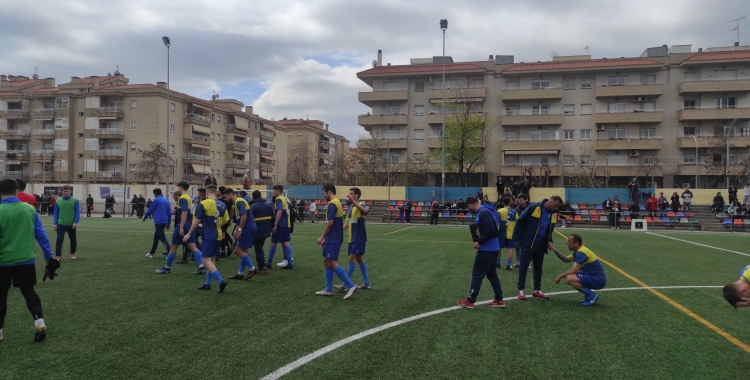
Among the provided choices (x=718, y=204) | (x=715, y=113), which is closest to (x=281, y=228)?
(x=718, y=204)

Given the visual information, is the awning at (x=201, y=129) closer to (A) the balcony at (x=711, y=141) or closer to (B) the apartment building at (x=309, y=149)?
(B) the apartment building at (x=309, y=149)

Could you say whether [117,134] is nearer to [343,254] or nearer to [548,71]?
[548,71]

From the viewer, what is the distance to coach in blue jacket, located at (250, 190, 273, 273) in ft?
36.3

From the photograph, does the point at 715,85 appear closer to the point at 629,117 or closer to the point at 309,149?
the point at 629,117

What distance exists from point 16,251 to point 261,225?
570 cm

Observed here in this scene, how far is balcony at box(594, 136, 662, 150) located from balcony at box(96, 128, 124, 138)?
59415 mm

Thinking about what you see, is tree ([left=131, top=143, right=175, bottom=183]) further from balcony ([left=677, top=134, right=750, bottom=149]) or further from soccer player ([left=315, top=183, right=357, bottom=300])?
balcony ([left=677, top=134, right=750, bottom=149])

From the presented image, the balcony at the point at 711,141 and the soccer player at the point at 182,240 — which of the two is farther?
the balcony at the point at 711,141

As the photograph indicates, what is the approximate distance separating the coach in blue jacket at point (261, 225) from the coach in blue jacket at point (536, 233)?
5.58m

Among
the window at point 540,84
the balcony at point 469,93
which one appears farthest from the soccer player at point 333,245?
the window at point 540,84

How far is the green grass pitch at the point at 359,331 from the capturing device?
16.1 feet

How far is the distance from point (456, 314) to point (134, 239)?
15.6 meters

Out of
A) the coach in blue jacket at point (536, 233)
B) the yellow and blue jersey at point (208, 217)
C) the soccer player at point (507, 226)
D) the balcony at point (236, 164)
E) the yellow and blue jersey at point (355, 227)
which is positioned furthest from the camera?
the balcony at point (236, 164)

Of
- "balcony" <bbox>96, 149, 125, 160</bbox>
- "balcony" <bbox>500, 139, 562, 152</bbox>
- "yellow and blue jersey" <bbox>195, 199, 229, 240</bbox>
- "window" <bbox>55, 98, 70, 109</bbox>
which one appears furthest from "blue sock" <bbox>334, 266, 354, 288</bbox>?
"window" <bbox>55, 98, 70, 109</bbox>
